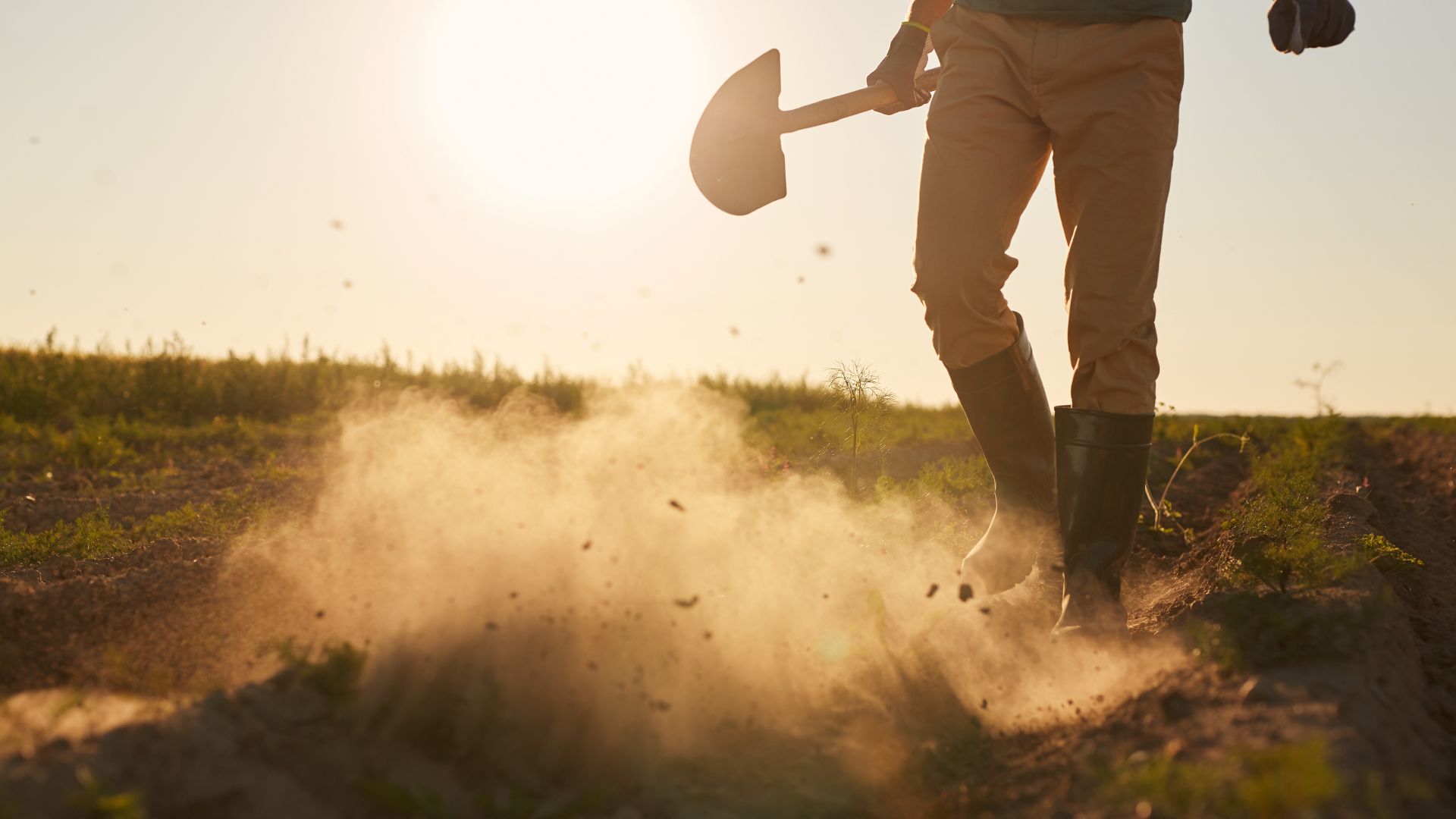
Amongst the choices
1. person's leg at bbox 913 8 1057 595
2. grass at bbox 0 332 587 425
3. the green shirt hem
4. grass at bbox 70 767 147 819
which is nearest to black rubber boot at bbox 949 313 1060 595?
person's leg at bbox 913 8 1057 595

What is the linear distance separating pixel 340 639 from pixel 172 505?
3.31 metres

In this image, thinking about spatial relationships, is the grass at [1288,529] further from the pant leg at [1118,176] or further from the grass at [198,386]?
the grass at [198,386]

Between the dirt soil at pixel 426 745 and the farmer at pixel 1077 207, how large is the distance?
0.38 metres

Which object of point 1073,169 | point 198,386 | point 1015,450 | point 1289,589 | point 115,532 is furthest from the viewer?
point 198,386

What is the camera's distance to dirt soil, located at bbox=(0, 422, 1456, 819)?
→ 4.64ft

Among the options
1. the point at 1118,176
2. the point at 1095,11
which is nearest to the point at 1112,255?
the point at 1118,176

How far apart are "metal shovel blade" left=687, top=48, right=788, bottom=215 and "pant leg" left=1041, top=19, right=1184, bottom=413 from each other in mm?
1084

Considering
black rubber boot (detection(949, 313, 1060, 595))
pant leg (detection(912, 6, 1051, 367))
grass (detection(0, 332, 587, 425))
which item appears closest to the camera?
pant leg (detection(912, 6, 1051, 367))

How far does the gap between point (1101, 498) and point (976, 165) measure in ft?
3.14

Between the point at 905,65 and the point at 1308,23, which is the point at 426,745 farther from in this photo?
the point at 1308,23

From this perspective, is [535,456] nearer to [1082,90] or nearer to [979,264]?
[979,264]

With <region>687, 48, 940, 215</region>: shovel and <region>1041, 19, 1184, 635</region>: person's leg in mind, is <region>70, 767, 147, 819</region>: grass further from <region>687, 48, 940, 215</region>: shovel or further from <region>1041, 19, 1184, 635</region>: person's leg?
<region>687, 48, 940, 215</region>: shovel

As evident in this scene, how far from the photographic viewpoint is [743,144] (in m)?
3.56

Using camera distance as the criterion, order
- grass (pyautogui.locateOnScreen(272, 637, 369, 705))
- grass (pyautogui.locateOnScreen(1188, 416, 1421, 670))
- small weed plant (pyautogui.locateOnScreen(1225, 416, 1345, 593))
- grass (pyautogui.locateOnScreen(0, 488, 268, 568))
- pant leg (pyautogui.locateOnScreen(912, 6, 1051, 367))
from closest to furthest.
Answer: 1. grass (pyautogui.locateOnScreen(272, 637, 369, 705))
2. grass (pyautogui.locateOnScreen(1188, 416, 1421, 670))
3. small weed plant (pyautogui.locateOnScreen(1225, 416, 1345, 593))
4. pant leg (pyautogui.locateOnScreen(912, 6, 1051, 367))
5. grass (pyautogui.locateOnScreen(0, 488, 268, 568))
